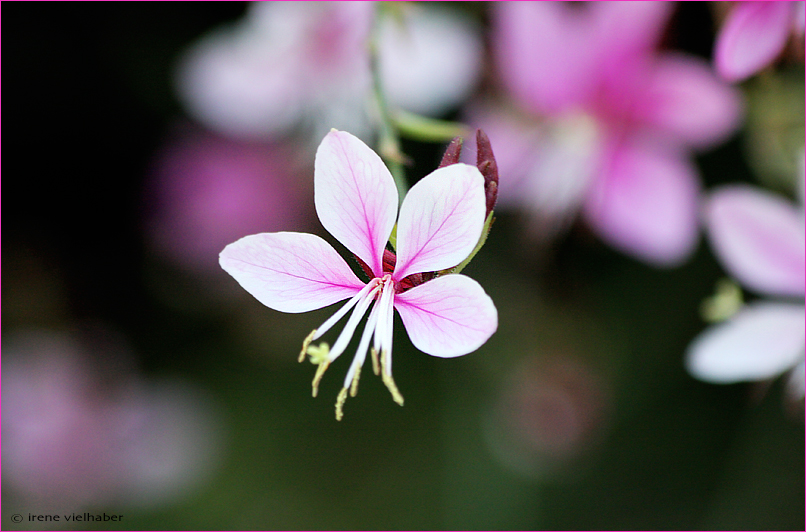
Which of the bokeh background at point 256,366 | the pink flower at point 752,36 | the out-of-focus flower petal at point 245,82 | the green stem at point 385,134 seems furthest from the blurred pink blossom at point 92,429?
the pink flower at point 752,36

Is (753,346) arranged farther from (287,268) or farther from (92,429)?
(92,429)

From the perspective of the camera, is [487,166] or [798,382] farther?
[798,382]

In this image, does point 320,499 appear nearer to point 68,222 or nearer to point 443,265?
point 68,222

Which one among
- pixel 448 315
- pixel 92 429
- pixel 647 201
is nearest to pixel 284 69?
pixel 647 201

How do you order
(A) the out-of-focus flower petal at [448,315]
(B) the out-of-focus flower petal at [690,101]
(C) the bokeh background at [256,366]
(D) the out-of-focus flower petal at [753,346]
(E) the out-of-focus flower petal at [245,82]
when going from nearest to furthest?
(A) the out-of-focus flower petal at [448,315] → (D) the out-of-focus flower petal at [753,346] → (B) the out-of-focus flower petal at [690,101] → (E) the out-of-focus flower petal at [245,82] → (C) the bokeh background at [256,366]

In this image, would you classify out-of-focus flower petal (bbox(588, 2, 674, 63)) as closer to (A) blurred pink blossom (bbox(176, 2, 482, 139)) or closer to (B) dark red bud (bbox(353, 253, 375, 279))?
(A) blurred pink blossom (bbox(176, 2, 482, 139))

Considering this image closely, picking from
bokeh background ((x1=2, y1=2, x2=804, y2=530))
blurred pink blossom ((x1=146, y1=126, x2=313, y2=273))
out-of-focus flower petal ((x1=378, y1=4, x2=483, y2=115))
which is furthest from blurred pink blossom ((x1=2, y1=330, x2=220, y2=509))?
out-of-focus flower petal ((x1=378, y1=4, x2=483, y2=115))

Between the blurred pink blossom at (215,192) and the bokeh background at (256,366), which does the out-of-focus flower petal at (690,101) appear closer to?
the bokeh background at (256,366)
